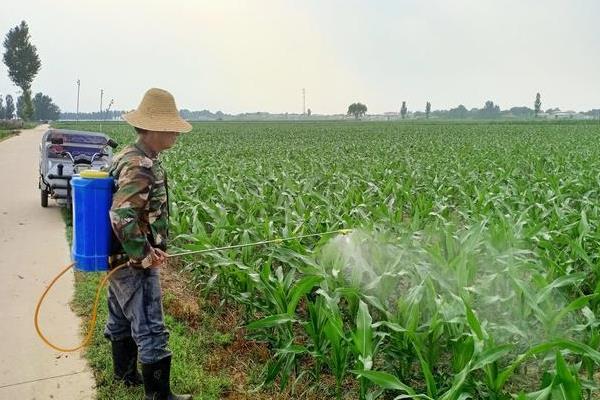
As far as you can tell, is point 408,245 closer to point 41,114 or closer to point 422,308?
point 422,308

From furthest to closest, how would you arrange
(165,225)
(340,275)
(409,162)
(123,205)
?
1. (409,162)
2. (340,275)
3. (165,225)
4. (123,205)

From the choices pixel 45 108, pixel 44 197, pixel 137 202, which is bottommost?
pixel 44 197

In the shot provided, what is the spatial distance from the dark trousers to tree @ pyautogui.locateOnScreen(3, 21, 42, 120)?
72174 millimetres

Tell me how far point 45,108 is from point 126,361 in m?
132

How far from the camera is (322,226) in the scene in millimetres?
5898

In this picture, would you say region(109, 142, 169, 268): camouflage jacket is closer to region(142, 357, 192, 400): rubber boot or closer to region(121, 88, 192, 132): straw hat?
region(121, 88, 192, 132): straw hat

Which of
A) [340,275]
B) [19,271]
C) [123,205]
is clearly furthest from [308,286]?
[19,271]

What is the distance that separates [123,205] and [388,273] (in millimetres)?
1888

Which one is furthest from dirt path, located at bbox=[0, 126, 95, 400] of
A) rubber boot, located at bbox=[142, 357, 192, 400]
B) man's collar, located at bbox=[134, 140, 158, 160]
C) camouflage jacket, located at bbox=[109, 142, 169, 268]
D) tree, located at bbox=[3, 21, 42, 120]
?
tree, located at bbox=[3, 21, 42, 120]

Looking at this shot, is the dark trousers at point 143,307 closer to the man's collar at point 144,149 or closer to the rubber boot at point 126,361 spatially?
the rubber boot at point 126,361

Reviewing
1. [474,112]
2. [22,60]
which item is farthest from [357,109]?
[22,60]

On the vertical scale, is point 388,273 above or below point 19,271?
above

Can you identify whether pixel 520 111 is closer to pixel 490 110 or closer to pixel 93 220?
pixel 490 110

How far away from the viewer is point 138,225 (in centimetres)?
302
